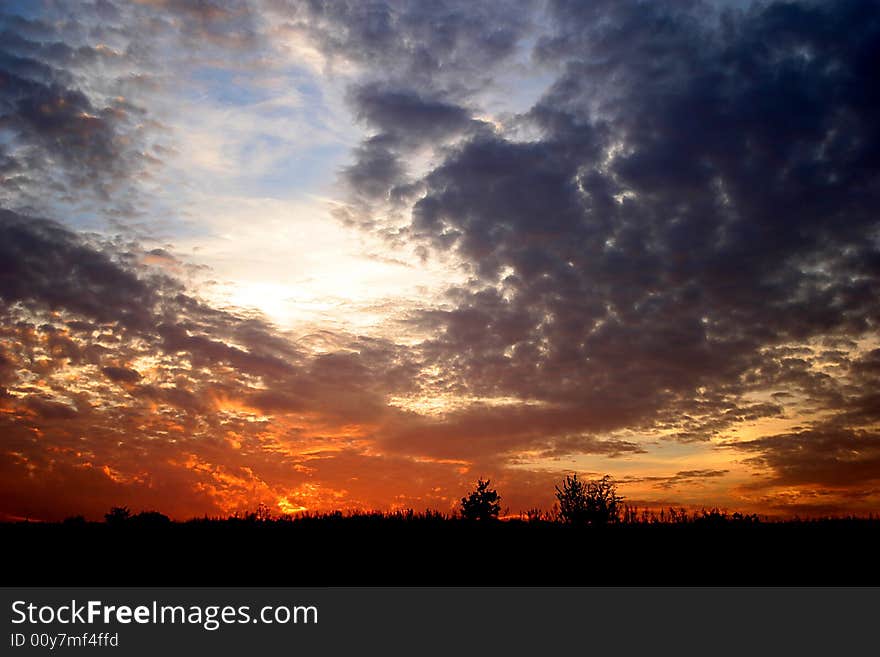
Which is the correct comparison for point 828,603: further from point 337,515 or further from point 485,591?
point 337,515

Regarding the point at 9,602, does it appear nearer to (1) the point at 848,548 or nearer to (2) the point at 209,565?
(2) the point at 209,565

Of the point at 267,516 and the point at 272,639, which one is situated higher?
the point at 267,516

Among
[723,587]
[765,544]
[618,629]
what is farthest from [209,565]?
[765,544]

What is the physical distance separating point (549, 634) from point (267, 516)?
13465 millimetres

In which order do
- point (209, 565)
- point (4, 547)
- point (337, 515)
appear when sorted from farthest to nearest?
point (337, 515) → point (4, 547) → point (209, 565)

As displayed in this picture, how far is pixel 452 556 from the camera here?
18422mm

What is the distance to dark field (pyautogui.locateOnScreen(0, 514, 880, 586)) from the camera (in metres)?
17.3

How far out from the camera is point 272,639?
15.8 meters

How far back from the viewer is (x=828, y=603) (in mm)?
15359

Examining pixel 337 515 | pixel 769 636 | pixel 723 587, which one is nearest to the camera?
pixel 769 636

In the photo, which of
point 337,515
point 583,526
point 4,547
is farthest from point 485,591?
point 4,547

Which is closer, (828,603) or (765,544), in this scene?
(828,603)

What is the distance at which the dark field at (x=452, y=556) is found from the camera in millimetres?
17328

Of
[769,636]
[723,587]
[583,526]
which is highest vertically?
[583,526]
